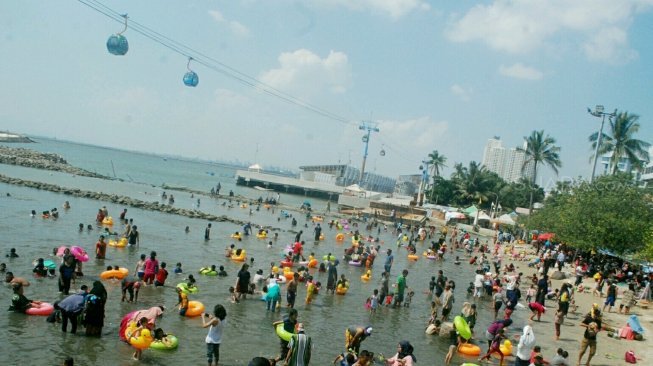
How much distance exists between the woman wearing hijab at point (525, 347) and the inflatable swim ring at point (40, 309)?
11667 mm

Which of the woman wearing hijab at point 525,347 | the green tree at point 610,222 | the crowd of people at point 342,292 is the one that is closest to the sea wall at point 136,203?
the crowd of people at point 342,292

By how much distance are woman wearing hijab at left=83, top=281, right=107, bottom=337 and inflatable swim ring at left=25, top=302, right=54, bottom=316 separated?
1860 millimetres

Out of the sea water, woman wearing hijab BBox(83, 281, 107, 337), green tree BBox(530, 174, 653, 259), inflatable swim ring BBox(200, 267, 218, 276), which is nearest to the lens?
the sea water

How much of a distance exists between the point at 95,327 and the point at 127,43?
7503 mm

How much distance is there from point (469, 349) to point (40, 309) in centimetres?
1139

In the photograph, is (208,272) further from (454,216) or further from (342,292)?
(454,216)

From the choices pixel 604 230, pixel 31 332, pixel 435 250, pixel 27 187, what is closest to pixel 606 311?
pixel 604 230

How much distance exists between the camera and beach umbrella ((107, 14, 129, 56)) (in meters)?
13.8

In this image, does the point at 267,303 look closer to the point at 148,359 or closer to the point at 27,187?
the point at 148,359

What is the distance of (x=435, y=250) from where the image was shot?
121 ft

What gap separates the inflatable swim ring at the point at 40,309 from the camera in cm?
1288

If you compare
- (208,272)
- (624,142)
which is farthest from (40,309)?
(624,142)

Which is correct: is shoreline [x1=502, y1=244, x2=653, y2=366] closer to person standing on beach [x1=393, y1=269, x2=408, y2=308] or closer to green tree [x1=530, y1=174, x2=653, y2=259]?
person standing on beach [x1=393, y1=269, x2=408, y2=308]

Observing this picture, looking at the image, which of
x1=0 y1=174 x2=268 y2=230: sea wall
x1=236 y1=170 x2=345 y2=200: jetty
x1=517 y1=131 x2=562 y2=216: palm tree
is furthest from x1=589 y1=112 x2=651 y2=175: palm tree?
x1=236 y1=170 x2=345 y2=200: jetty
